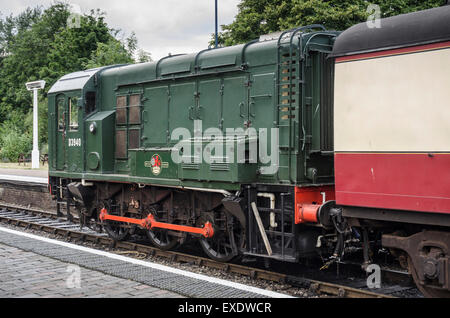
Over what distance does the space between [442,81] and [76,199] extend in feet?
29.6

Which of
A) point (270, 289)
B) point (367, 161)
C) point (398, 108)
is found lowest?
point (270, 289)

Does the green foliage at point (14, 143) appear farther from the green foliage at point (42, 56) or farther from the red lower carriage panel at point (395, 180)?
the red lower carriage panel at point (395, 180)

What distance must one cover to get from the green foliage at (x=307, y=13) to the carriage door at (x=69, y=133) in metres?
15.8

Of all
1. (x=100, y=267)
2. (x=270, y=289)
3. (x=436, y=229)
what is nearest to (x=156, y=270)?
(x=100, y=267)

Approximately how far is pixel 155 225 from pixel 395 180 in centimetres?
527

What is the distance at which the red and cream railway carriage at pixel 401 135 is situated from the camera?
17.7 ft

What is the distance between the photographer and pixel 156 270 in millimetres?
8156

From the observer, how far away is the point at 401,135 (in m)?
5.71

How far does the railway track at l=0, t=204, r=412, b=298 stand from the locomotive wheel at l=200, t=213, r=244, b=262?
133 millimetres

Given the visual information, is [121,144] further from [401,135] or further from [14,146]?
[14,146]

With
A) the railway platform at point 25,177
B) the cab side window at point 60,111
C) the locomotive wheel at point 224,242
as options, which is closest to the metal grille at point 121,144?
the cab side window at point 60,111

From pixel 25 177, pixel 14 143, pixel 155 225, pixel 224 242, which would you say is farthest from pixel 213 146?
pixel 14 143

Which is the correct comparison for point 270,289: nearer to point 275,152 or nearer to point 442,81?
point 275,152

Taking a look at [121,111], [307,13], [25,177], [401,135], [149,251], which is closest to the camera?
[401,135]
